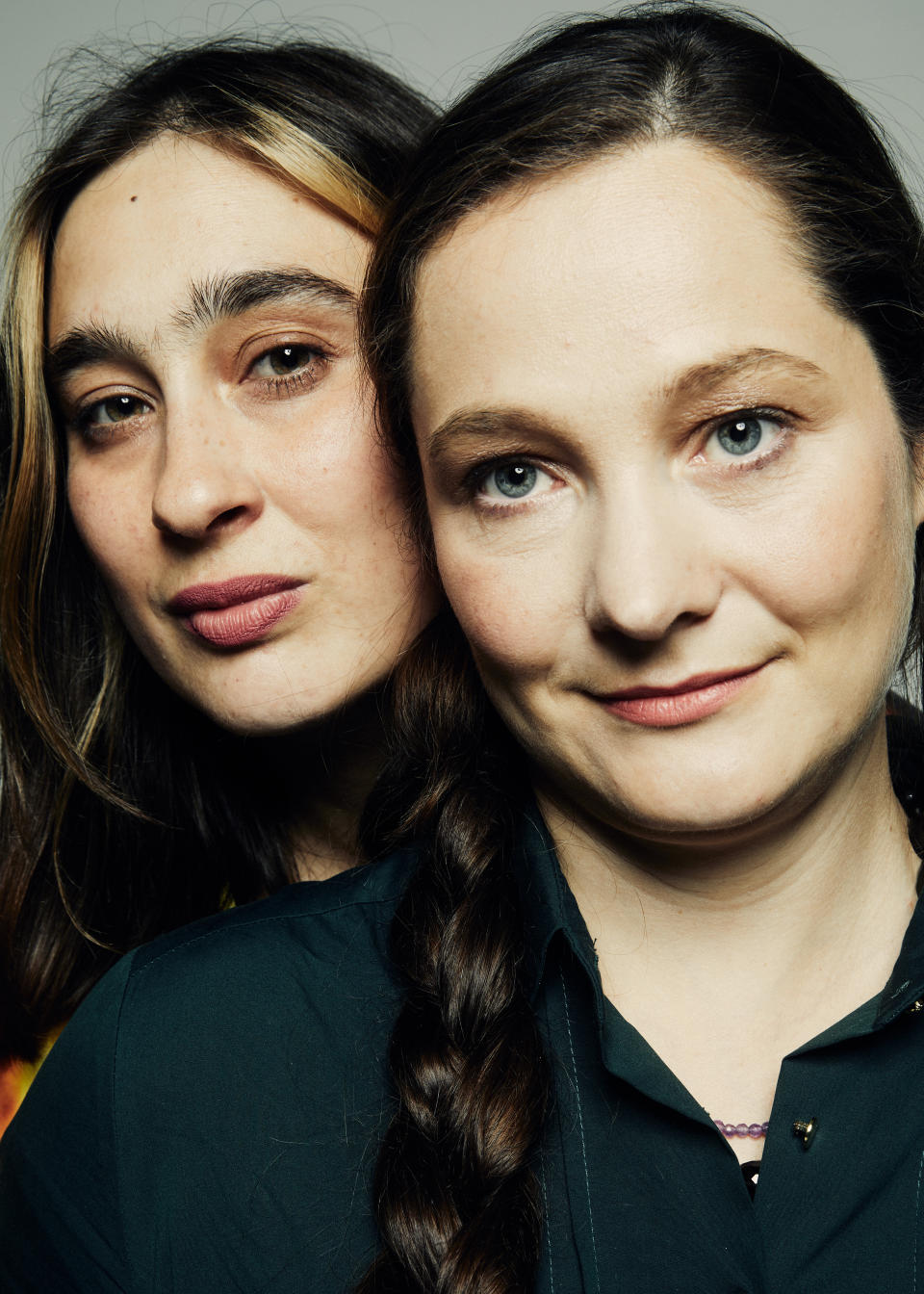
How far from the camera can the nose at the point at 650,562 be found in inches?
58.5

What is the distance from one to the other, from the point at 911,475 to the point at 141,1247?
1270 millimetres

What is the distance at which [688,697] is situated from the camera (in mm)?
1576

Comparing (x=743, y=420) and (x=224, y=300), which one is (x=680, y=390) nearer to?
(x=743, y=420)

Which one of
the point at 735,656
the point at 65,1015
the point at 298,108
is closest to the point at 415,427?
the point at 735,656

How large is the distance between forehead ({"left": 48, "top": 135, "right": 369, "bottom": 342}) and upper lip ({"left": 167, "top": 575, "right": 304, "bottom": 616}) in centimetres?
39

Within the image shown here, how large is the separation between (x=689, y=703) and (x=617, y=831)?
24 cm

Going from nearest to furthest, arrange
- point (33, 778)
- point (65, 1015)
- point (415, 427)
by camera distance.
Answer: point (415, 427), point (65, 1015), point (33, 778)

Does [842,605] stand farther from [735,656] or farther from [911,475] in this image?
[911,475]

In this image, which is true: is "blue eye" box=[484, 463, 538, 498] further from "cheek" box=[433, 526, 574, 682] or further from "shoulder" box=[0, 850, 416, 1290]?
"shoulder" box=[0, 850, 416, 1290]

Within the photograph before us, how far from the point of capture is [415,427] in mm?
1810

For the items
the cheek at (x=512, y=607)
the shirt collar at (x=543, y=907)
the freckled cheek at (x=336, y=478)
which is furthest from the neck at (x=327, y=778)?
the cheek at (x=512, y=607)

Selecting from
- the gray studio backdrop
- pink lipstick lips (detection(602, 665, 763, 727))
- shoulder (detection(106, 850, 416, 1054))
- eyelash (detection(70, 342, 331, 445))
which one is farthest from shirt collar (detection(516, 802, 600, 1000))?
the gray studio backdrop

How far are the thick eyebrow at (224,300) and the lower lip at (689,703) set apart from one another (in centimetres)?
92

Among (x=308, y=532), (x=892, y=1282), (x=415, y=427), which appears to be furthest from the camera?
(x=308, y=532)
